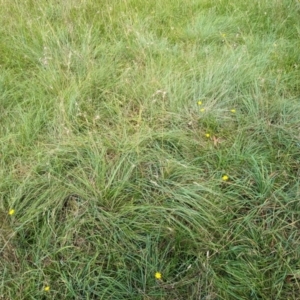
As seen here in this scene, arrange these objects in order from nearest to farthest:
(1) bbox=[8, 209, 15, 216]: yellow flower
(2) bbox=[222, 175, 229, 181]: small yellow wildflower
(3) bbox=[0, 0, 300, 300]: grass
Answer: (3) bbox=[0, 0, 300, 300]: grass, (1) bbox=[8, 209, 15, 216]: yellow flower, (2) bbox=[222, 175, 229, 181]: small yellow wildflower

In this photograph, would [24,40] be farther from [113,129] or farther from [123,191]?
[123,191]

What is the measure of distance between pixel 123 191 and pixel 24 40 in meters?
2.12

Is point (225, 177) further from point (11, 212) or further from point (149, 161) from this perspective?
point (11, 212)

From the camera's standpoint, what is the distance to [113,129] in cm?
258

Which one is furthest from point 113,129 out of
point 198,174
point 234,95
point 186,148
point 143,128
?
point 234,95

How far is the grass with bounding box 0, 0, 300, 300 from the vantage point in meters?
1.84

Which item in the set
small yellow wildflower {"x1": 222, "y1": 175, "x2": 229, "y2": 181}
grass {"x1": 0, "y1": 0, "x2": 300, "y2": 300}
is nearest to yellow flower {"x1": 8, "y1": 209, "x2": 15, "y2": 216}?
grass {"x1": 0, "y1": 0, "x2": 300, "y2": 300}

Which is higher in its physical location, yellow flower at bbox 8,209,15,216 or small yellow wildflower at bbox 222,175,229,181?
yellow flower at bbox 8,209,15,216

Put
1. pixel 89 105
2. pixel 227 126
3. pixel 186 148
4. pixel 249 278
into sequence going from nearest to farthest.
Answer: pixel 249 278 → pixel 186 148 → pixel 227 126 → pixel 89 105

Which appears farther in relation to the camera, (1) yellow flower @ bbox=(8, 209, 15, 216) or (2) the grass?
(1) yellow flower @ bbox=(8, 209, 15, 216)

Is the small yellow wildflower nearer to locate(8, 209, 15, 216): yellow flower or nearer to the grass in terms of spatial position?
the grass

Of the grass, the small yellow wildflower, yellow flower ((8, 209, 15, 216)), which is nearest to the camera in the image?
Answer: the grass

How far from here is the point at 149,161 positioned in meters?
2.28

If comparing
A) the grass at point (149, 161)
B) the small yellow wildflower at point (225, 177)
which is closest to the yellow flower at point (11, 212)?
the grass at point (149, 161)
